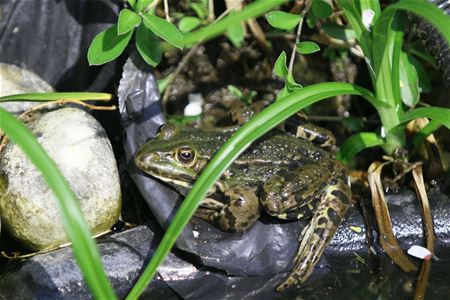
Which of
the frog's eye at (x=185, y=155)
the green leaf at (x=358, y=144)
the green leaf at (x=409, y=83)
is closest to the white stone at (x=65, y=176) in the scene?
the frog's eye at (x=185, y=155)

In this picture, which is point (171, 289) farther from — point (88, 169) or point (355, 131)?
point (355, 131)

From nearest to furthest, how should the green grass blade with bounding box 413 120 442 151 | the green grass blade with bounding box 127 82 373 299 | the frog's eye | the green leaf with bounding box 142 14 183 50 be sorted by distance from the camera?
the green grass blade with bounding box 127 82 373 299, the green leaf with bounding box 142 14 183 50, the frog's eye, the green grass blade with bounding box 413 120 442 151

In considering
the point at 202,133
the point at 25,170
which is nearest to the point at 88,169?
the point at 25,170

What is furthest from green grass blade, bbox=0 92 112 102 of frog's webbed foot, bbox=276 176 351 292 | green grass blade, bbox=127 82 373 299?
frog's webbed foot, bbox=276 176 351 292

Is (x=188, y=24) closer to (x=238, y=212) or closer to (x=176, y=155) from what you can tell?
(x=176, y=155)

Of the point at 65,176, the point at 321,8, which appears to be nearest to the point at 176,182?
the point at 65,176

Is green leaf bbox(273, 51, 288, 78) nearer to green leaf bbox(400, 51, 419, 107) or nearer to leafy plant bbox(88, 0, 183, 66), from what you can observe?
leafy plant bbox(88, 0, 183, 66)

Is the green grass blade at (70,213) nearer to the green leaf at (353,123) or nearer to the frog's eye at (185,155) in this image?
the frog's eye at (185,155)
